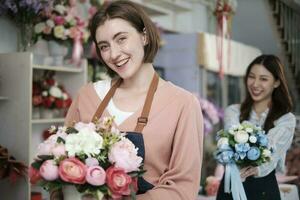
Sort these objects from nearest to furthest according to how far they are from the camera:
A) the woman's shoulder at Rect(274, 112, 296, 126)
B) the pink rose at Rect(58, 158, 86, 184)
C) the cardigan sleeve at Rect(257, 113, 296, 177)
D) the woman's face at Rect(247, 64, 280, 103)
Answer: the pink rose at Rect(58, 158, 86, 184) < the cardigan sleeve at Rect(257, 113, 296, 177) < the woman's shoulder at Rect(274, 112, 296, 126) < the woman's face at Rect(247, 64, 280, 103)

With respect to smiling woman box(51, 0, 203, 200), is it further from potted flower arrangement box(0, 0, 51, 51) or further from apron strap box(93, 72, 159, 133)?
potted flower arrangement box(0, 0, 51, 51)

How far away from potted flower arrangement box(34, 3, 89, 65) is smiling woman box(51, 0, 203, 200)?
182 cm

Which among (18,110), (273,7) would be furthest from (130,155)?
(273,7)

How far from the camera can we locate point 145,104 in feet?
4.29

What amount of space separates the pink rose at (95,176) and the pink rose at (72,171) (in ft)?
0.05

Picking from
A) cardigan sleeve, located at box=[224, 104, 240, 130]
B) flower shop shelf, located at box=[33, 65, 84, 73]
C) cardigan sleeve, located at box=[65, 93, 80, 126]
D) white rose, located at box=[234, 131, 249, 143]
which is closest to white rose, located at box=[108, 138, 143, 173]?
cardigan sleeve, located at box=[65, 93, 80, 126]

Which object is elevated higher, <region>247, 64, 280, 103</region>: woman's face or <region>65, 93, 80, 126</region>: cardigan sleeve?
<region>247, 64, 280, 103</region>: woman's face

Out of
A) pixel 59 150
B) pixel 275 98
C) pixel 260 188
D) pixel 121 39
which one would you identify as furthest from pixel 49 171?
pixel 275 98

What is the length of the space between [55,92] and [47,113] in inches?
6.2

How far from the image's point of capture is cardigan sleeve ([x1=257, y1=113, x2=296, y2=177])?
88.1 inches

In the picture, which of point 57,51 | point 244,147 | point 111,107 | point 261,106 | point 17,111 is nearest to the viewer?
point 111,107

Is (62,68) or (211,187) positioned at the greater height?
(62,68)

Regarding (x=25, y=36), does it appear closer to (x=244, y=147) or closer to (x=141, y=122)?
(x=244, y=147)

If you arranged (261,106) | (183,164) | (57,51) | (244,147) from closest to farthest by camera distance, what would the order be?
(183,164)
(244,147)
(261,106)
(57,51)
